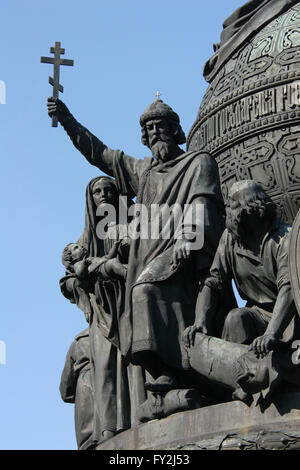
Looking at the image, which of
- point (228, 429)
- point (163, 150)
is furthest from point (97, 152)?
point (228, 429)

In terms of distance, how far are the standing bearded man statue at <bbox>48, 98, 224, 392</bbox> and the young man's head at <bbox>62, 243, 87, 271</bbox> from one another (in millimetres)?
961

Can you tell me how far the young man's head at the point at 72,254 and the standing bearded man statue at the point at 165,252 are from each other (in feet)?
3.15

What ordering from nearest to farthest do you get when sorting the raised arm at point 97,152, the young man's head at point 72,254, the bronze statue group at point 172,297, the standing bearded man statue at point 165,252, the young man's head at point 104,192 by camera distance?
the bronze statue group at point 172,297 < the standing bearded man statue at point 165,252 < the young man's head at point 72,254 < the young man's head at point 104,192 < the raised arm at point 97,152

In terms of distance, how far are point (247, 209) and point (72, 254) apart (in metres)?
3.01

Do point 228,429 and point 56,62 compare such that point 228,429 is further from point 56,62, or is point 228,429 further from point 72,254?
point 56,62

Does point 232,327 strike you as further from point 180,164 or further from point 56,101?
point 56,101

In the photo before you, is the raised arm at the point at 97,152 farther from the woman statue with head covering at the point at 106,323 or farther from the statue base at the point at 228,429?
the statue base at the point at 228,429

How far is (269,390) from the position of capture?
15.8m

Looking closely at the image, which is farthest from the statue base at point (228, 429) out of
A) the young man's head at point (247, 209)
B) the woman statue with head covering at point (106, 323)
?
the young man's head at point (247, 209)

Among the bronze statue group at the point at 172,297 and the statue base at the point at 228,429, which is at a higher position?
the bronze statue group at the point at 172,297

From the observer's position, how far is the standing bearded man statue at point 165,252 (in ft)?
→ 56.6

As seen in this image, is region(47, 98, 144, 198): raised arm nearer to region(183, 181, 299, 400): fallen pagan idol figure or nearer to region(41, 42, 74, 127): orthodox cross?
region(41, 42, 74, 127): orthodox cross

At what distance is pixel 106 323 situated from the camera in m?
18.4
